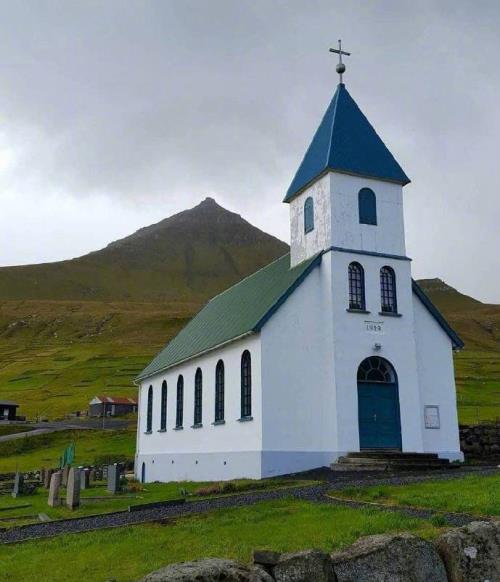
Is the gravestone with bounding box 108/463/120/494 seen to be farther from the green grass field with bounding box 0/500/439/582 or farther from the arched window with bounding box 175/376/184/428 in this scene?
the green grass field with bounding box 0/500/439/582

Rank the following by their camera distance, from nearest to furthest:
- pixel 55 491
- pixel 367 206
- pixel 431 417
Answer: pixel 55 491
pixel 431 417
pixel 367 206

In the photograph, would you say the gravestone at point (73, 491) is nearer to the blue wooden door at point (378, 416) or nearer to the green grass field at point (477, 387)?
the blue wooden door at point (378, 416)

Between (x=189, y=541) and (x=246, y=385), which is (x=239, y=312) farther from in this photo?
(x=189, y=541)

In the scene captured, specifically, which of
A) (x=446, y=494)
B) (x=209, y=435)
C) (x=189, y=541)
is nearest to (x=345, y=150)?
(x=209, y=435)

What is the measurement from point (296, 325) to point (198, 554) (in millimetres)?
15741

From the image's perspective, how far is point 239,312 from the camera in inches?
1149

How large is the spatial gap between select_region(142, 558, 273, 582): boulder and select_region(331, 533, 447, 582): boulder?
796mm

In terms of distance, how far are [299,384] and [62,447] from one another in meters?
33.4

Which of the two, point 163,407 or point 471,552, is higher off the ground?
point 163,407

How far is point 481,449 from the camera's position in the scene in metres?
27.9

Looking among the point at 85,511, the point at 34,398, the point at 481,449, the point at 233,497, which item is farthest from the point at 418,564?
the point at 34,398

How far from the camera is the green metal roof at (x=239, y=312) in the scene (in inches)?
979

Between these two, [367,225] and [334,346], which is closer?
[334,346]

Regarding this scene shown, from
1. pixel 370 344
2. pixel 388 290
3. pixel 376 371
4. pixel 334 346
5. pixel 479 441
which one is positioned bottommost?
pixel 479 441
